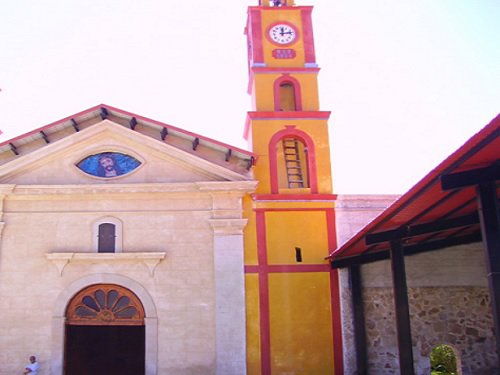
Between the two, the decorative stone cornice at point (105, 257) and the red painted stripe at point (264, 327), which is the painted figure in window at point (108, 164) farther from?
the red painted stripe at point (264, 327)

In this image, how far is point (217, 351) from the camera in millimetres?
16797

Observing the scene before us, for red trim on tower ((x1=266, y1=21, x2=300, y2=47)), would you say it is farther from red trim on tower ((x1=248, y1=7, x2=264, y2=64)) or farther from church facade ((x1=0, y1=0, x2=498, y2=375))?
church facade ((x1=0, y1=0, x2=498, y2=375))

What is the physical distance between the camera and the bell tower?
56.3ft

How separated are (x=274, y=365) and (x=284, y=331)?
939 millimetres

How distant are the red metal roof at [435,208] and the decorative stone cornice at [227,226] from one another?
8.67 ft

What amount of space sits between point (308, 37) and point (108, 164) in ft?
24.8

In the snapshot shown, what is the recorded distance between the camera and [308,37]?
20250 mm

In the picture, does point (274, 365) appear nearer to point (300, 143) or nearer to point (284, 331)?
point (284, 331)

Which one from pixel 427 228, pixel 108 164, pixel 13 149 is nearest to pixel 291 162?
pixel 108 164

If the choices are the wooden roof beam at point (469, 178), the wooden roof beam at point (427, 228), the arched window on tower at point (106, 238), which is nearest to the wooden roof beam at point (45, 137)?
the arched window on tower at point (106, 238)

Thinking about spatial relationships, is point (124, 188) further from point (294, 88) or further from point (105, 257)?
point (294, 88)

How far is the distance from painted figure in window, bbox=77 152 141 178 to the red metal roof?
6.37 m

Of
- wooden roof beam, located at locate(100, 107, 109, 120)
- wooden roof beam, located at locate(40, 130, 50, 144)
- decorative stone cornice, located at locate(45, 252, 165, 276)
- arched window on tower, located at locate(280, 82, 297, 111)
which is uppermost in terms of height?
arched window on tower, located at locate(280, 82, 297, 111)

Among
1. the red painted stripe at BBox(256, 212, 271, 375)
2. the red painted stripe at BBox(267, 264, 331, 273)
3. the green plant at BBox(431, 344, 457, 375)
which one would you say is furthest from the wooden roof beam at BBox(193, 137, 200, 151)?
the green plant at BBox(431, 344, 457, 375)
